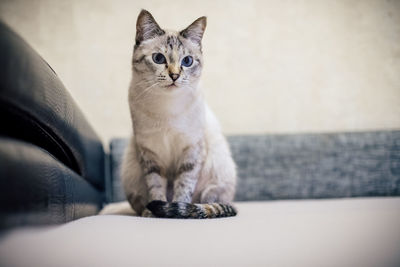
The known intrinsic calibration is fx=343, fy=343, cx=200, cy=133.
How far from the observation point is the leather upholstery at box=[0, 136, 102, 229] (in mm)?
569

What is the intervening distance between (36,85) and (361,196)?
177cm

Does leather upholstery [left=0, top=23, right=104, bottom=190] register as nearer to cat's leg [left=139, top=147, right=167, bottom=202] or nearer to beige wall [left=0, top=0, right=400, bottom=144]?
cat's leg [left=139, top=147, right=167, bottom=202]

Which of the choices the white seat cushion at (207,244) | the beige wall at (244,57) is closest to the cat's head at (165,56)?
the white seat cushion at (207,244)

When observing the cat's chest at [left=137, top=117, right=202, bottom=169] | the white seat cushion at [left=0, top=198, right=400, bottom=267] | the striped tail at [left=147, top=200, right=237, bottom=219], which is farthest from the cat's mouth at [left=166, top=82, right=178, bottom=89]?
the white seat cushion at [left=0, top=198, right=400, bottom=267]

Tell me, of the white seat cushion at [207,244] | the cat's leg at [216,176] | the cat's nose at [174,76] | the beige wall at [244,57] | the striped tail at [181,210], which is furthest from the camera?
the beige wall at [244,57]

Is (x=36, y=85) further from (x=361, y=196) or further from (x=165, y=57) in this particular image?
(x=361, y=196)

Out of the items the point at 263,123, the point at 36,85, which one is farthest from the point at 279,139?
the point at 36,85

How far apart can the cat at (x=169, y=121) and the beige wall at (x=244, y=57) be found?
92 centimetres

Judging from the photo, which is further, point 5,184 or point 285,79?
point 285,79

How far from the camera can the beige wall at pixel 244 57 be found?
210cm

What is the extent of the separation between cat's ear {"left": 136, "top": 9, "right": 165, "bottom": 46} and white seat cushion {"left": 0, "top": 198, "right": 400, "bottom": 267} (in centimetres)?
66

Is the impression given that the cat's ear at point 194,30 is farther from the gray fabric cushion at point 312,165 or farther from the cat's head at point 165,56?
the gray fabric cushion at point 312,165

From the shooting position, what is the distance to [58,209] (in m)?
0.79

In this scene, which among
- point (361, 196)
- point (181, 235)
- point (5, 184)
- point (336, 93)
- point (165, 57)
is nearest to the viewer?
point (5, 184)
